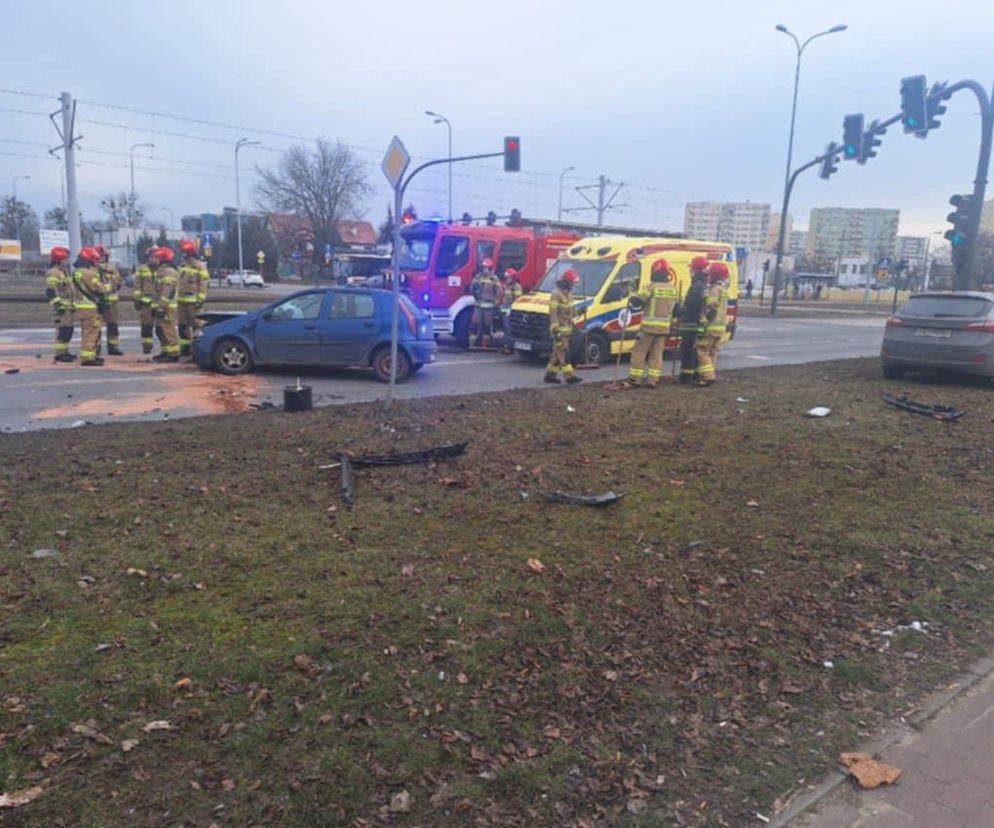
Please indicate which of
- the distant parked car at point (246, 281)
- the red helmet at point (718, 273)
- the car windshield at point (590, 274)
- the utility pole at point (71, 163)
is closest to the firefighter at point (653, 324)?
the red helmet at point (718, 273)

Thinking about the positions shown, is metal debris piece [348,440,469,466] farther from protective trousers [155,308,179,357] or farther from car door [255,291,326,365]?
protective trousers [155,308,179,357]

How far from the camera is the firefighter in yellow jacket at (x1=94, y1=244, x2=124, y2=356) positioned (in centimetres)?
1386

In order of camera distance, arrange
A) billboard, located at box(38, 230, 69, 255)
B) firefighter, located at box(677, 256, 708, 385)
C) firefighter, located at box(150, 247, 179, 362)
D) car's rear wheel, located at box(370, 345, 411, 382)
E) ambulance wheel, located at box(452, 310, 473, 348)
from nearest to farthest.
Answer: firefighter, located at box(677, 256, 708, 385) < car's rear wheel, located at box(370, 345, 411, 382) < firefighter, located at box(150, 247, 179, 362) < ambulance wheel, located at box(452, 310, 473, 348) < billboard, located at box(38, 230, 69, 255)

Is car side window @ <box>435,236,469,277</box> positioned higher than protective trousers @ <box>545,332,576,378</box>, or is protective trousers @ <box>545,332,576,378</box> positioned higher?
car side window @ <box>435,236,469,277</box>

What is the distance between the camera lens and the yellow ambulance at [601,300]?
15008mm

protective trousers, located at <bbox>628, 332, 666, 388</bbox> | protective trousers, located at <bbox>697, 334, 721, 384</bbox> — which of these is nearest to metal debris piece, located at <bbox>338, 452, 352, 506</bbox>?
protective trousers, located at <bbox>628, 332, 666, 388</bbox>

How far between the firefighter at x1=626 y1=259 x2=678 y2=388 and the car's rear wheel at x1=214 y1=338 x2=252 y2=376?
254 inches

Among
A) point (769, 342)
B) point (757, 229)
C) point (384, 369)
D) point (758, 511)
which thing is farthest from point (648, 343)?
point (757, 229)

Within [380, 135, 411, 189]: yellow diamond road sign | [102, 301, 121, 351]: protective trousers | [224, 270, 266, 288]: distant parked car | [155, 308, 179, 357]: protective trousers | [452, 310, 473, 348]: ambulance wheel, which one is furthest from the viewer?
[224, 270, 266, 288]: distant parked car

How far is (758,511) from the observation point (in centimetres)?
578

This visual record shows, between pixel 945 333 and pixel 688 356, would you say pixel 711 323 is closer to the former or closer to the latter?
pixel 688 356

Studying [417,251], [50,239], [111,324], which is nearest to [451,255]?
[417,251]

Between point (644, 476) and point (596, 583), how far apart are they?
2.40 m

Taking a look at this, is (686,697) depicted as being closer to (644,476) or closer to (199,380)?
(644,476)
